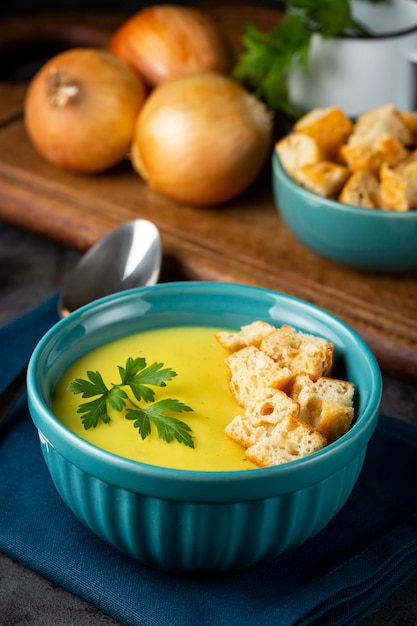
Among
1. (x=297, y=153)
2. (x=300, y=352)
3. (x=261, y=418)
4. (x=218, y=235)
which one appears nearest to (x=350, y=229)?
(x=297, y=153)

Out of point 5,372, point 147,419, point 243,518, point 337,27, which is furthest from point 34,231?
point 243,518

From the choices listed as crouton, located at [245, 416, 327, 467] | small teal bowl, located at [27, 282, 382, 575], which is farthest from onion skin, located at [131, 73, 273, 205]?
crouton, located at [245, 416, 327, 467]

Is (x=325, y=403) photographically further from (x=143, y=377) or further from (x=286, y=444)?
(x=143, y=377)

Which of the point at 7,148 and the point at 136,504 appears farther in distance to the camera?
the point at 7,148

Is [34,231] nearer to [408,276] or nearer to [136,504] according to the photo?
[408,276]

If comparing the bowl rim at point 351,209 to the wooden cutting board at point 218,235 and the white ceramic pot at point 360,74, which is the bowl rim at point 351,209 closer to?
the wooden cutting board at point 218,235

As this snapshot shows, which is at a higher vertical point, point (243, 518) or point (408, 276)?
point (243, 518)

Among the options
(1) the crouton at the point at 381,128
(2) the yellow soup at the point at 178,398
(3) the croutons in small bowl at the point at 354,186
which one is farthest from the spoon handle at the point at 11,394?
(1) the crouton at the point at 381,128
